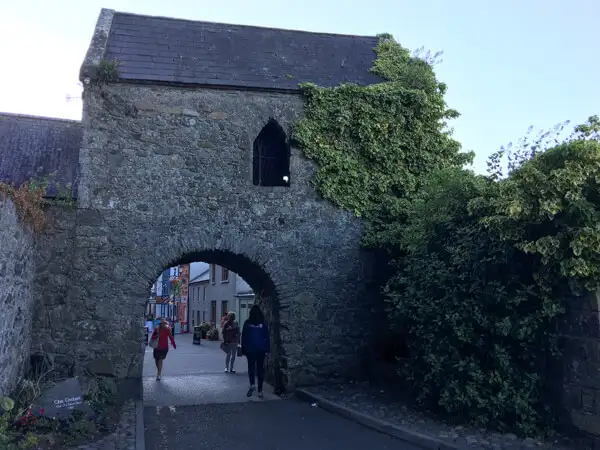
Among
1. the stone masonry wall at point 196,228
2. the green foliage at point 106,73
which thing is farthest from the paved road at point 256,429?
the green foliage at point 106,73

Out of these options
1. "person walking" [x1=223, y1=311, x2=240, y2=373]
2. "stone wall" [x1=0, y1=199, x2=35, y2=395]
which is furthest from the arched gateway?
"person walking" [x1=223, y1=311, x2=240, y2=373]

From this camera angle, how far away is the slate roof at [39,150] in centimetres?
1141

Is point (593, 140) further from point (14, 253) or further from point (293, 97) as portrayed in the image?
point (14, 253)

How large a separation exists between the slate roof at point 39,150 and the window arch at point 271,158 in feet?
11.0

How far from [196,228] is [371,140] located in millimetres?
3765

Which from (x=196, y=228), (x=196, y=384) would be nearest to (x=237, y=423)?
(x=196, y=228)

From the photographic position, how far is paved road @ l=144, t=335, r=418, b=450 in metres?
7.55

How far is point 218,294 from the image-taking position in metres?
34.3

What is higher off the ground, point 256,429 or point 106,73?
point 106,73

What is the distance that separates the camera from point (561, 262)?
279 inches

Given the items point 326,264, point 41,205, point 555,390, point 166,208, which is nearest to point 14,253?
point 41,205

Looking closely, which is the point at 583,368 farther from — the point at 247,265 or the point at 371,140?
the point at 247,265

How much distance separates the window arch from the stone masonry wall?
1.33 ft

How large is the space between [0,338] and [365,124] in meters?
7.44
